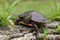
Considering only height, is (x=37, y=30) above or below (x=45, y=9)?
below

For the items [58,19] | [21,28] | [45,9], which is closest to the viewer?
[21,28]

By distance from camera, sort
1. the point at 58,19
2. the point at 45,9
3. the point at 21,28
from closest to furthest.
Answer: the point at 21,28, the point at 58,19, the point at 45,9

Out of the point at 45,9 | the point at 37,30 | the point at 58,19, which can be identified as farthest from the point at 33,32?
the point at 45,9

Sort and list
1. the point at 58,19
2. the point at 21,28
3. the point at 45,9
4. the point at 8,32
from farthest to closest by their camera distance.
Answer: the point at 45,9 < the point at 58,19 < the point at 21,28 < the point at 8,32

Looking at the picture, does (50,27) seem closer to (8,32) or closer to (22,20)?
(22,20)

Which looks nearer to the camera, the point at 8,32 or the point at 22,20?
the point at 8,32

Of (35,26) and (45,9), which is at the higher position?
(45,9)

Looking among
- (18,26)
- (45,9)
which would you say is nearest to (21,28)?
(18,26)

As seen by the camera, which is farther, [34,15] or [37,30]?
[34,15]

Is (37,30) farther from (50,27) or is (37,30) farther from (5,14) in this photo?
(5,14)
